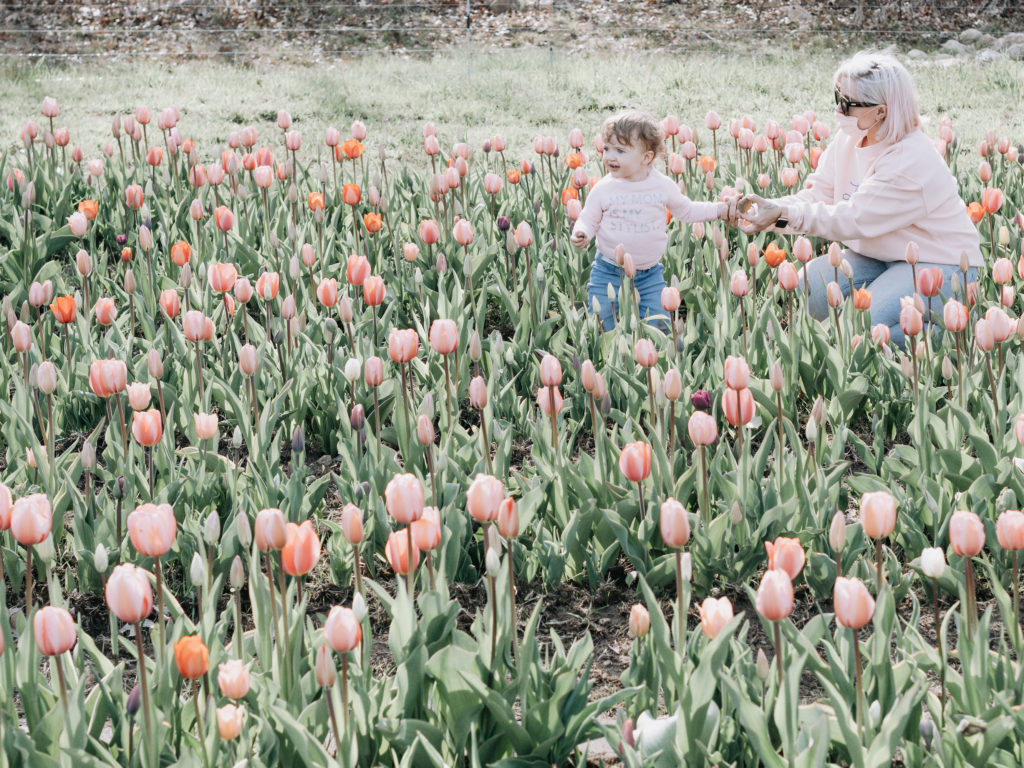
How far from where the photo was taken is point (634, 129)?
→ 4.14 metres

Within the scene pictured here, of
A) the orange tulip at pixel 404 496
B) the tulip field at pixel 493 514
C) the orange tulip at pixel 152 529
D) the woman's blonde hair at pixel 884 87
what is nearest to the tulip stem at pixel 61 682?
the tulip field at pixel 493 514

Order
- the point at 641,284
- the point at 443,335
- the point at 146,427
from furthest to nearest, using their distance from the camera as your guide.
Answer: the point at 641,284 < the point at 443,335 < the point at 146,427

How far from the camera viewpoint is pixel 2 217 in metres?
5.26

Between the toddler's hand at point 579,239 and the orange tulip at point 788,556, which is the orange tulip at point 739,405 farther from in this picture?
the toddler's hand at point 579,239

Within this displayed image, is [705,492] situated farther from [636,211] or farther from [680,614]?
[636,211]

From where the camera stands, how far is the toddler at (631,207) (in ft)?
13.8

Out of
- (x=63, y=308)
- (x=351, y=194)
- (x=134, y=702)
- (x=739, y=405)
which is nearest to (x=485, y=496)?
(x=134, y=702)

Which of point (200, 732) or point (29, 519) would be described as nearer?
point (200, 732)

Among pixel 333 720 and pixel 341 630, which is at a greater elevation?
pixel 341 630

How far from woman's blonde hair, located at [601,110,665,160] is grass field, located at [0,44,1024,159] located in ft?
12.8

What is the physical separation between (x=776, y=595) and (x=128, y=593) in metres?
0.98

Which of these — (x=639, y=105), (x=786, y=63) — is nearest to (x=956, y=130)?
(x=639, y=105)

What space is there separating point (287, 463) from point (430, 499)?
0.91 meters

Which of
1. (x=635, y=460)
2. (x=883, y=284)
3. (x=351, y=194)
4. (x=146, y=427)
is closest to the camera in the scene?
(x=635, y=460)
